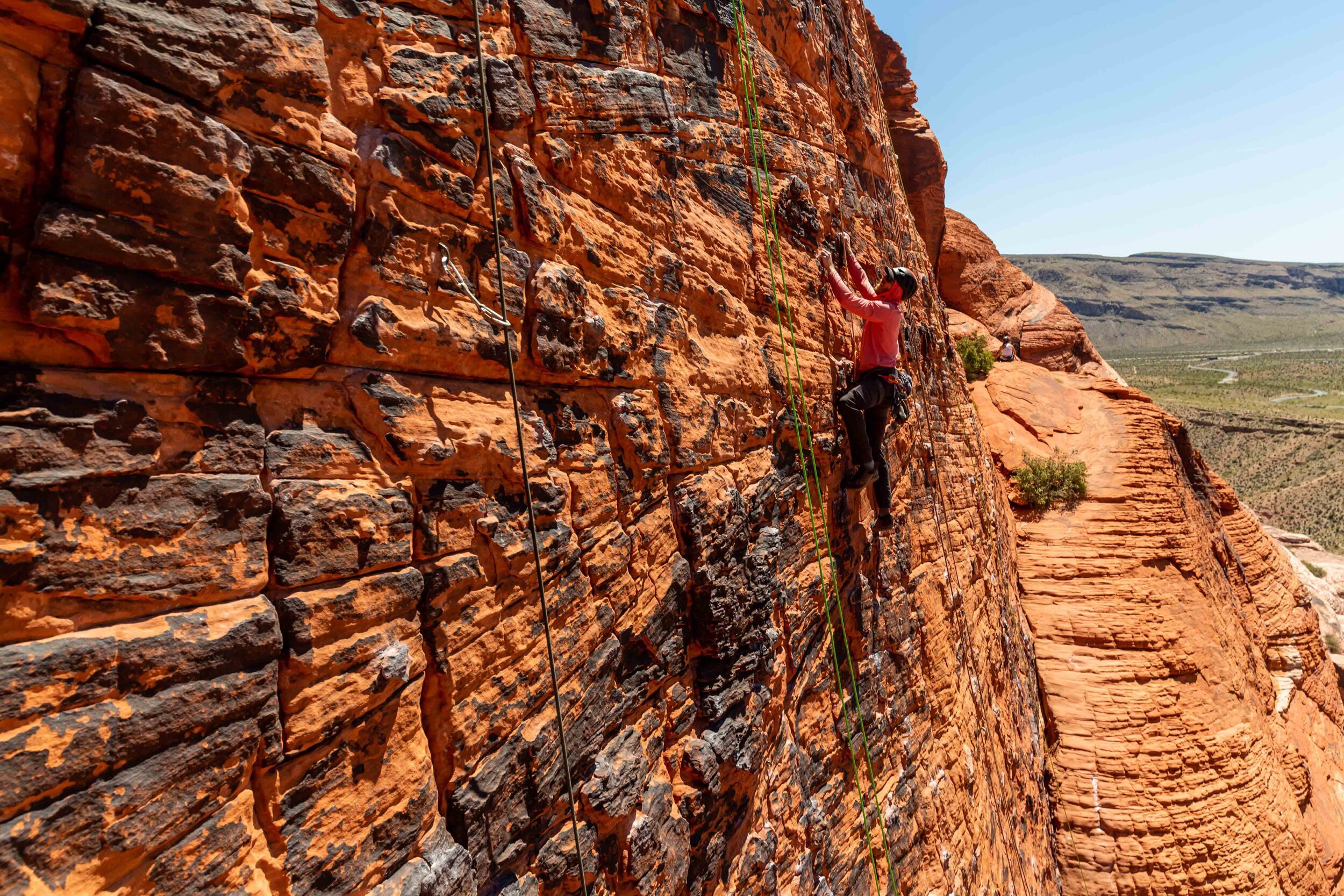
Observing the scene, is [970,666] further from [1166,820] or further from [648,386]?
[648,386]

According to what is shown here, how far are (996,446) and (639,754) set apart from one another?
490 inches

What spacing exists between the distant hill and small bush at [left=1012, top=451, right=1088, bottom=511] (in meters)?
106

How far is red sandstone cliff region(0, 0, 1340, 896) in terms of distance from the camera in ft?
5.73

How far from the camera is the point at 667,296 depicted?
4.23 metres

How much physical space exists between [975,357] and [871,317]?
11084 mm

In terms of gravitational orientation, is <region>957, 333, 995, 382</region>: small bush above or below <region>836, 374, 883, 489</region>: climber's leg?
above

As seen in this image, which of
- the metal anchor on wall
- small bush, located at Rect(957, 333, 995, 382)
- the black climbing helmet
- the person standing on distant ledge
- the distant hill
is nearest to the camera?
the metal anchor on wall

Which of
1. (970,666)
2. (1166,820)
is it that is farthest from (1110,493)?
(970,666)

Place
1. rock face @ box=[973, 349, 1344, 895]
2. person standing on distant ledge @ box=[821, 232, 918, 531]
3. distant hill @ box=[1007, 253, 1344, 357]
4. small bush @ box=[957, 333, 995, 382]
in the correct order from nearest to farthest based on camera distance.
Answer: person standing on distant ledge @ box=[821, 232, 918, 531], rock face @ box=[973, 349, 1344, 895], small bush @ box=[957, 333, 995, 382], distant hill @ box=[1007, 253, 1344, 357]

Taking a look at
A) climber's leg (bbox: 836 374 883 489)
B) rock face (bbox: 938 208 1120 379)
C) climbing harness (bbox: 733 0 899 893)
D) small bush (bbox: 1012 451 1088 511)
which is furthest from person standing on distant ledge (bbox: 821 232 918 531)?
rock face (bbox: 938 208 1120 379)

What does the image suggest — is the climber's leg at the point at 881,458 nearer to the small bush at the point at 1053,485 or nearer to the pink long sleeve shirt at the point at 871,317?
the pink long sleeve shirt at the point at 871,317

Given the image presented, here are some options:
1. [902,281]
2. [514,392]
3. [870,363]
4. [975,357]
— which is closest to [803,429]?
[870,363]

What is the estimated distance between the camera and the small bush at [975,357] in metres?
15.6

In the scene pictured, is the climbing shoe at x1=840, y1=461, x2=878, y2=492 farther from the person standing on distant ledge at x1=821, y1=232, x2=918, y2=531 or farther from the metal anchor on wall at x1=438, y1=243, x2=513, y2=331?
the metal anchor on wall at x1=438, y1=243, x2=513, y2=331
